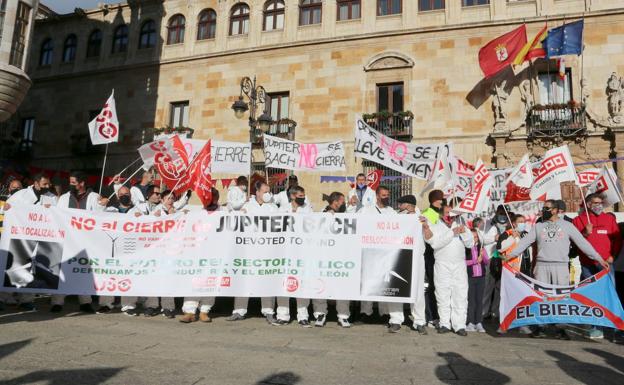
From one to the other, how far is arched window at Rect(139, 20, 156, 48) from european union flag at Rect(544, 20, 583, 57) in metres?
18.3

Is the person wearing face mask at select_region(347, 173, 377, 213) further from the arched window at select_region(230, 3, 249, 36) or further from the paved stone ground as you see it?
the arched window at select_region(230, 3, 249, 36)

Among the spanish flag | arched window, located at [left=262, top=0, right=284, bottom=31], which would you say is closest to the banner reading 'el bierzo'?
the spanish flag

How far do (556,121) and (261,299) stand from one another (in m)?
14.0

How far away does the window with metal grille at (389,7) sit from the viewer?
18.3 m

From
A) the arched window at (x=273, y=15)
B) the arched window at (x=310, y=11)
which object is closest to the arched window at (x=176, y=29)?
the arched window at (x=273, y=15)

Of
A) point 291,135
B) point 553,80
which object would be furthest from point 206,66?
point 553,80

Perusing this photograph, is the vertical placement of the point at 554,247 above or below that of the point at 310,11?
below

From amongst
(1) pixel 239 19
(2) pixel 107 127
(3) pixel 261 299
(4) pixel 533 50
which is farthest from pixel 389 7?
(3) pixel 261 299

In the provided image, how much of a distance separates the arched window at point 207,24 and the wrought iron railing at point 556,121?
15150 millimetres

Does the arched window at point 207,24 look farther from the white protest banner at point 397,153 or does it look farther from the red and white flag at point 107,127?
the white protest banner at point 397,153

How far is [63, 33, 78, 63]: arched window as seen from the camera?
23547mm

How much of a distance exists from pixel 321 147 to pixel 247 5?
13503mm

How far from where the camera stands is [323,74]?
18.5 metres

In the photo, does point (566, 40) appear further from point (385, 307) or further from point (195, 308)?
point (195, 308)
